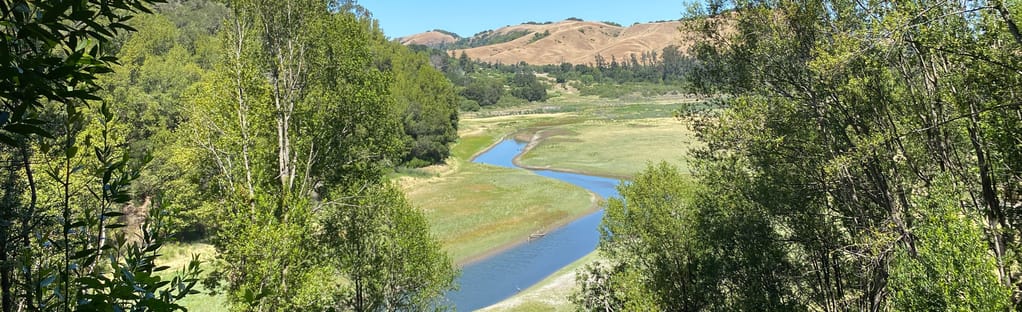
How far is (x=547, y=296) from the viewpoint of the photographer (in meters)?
28.3

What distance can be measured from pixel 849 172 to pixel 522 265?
994 inches

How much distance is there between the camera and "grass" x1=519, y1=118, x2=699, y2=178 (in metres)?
66.9

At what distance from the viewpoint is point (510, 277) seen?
3366 cm

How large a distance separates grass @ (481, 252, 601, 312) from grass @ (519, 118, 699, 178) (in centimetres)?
2892

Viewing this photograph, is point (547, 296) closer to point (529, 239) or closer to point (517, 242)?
point (517, 242)

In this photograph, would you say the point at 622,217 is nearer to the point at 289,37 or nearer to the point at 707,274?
the point at 707,274

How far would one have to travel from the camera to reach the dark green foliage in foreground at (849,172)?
331 inches

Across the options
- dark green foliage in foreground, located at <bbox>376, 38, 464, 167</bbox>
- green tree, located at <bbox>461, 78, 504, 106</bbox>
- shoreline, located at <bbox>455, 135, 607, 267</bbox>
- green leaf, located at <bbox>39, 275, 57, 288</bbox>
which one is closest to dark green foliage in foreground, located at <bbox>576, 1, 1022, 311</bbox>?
shoreline, located at <bbox>455, 135, 607, 267</bbox>

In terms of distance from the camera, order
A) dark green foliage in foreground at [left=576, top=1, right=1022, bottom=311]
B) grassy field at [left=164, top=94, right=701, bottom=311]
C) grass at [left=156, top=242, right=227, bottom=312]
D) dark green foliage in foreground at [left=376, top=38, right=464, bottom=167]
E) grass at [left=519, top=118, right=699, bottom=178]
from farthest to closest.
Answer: grass at [left=519, top=118, right=699, bottom=178], dark green foliage in foreground at [left=376, top=38, right=464, bottom=167], grassy field at [left=164, top=94, right=701, bottom=311], grass at [left=156, top=242, right=227, bottom=312], dark green foliage in foreground at [left=576, top=1, right=1022, bottom=311]

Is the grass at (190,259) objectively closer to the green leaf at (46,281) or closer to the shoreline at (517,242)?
the shoreline at (517,242)

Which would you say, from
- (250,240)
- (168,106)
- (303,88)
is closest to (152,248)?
(250,240)

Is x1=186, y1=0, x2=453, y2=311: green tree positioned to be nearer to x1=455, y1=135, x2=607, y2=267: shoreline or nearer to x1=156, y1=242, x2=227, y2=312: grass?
x1=156, y1=242, x2=227, y2=312: grass

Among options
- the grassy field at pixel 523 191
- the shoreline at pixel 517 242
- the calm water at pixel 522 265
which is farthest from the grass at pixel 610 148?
the calm water at pixel 522 265

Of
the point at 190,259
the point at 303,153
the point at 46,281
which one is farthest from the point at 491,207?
the point at 46,281
